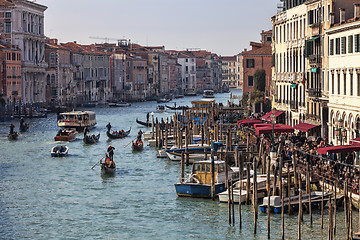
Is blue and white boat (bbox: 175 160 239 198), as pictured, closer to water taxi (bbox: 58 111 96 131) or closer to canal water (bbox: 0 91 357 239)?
canal water (bbox: 0 91 357 239)

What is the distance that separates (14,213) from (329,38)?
434 inches

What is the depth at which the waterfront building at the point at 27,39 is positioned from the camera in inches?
2411

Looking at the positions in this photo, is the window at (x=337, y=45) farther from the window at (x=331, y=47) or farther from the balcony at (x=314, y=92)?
the balcony at (x=314, y=92)

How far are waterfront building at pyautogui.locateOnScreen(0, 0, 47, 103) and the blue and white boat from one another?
1686 inches

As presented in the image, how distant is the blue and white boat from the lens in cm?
1859

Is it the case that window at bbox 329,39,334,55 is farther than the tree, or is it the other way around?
the tree

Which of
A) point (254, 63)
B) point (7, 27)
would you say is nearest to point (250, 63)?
point (254, 63)

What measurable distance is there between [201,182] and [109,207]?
2310 millimetres

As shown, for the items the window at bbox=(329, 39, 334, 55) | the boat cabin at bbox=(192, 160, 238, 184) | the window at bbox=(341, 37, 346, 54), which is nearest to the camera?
the boat cabin at bbox=(192, 160, 238, 184)

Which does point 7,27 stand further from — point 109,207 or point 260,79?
point 109,207

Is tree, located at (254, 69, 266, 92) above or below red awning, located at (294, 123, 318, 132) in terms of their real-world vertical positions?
above

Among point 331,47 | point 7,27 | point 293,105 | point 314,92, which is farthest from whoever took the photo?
point 7,27

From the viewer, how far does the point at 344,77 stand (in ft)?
73.0

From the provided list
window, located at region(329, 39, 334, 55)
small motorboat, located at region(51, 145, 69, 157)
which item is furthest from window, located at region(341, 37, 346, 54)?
small motorboat, located at region(51, 145, 69, 157)
